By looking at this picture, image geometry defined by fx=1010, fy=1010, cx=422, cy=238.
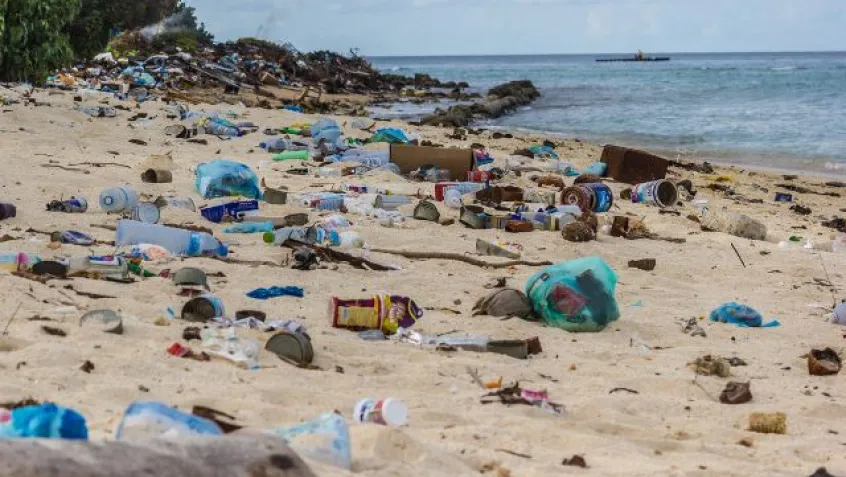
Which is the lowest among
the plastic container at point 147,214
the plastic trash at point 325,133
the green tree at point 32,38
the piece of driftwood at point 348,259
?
the piece of driftwood at point 348,259

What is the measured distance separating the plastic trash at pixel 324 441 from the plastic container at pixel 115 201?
3861 millimetres

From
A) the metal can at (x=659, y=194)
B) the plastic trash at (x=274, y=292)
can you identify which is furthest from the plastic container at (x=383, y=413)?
the metal can at (x=659, y=194)

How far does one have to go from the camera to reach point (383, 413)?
9.30 feet

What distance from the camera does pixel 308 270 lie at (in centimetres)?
498

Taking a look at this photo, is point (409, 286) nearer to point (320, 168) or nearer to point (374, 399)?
point (374, 399)

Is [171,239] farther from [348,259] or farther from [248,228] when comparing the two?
[348,259]

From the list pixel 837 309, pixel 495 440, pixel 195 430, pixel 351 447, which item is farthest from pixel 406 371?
pixel 837 309

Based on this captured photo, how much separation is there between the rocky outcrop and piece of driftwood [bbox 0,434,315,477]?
15639 millimetres

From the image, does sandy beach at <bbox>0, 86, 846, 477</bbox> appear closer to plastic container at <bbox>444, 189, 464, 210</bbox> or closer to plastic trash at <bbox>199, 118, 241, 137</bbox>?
plastic container at <bbox>444, 189, 464, 210</bbox>

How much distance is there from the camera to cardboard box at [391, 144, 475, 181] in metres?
8.95

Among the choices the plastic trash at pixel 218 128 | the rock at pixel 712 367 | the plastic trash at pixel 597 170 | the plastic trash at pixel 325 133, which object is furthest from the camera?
the plastic trash at pixel 218 128

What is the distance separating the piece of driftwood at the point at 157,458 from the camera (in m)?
1.75

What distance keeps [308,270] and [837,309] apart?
256 centimetres

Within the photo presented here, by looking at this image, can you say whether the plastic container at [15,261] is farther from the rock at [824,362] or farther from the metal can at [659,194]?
the metal can at [659,194]
